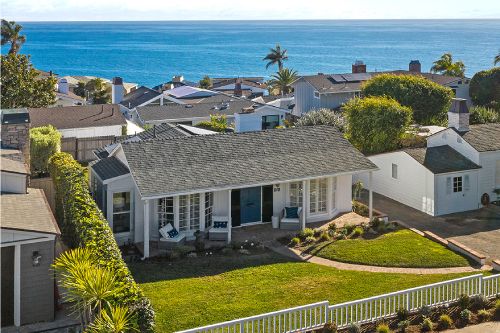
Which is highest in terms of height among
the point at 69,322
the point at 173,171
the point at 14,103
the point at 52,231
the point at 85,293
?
the point at 14,103

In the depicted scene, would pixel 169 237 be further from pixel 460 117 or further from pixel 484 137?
pixel 484 137

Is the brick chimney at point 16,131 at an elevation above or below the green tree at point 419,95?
below

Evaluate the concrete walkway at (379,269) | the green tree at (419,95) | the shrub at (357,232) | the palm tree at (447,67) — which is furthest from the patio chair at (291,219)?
the palm tree at (447,67)

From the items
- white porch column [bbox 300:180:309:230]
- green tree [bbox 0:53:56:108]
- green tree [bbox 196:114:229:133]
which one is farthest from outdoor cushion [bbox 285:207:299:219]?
green tree [bbox 0:53:56:108]

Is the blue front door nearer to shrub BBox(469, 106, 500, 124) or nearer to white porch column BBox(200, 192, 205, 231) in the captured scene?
white porch column BBox(200, 192, 205, 231)

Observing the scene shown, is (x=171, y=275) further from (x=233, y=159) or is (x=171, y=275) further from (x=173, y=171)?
(x=233, y=159)

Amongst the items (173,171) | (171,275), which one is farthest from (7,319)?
(173,171)

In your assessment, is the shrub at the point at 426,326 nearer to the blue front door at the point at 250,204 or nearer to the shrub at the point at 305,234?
the shrub at the point at 305,234
